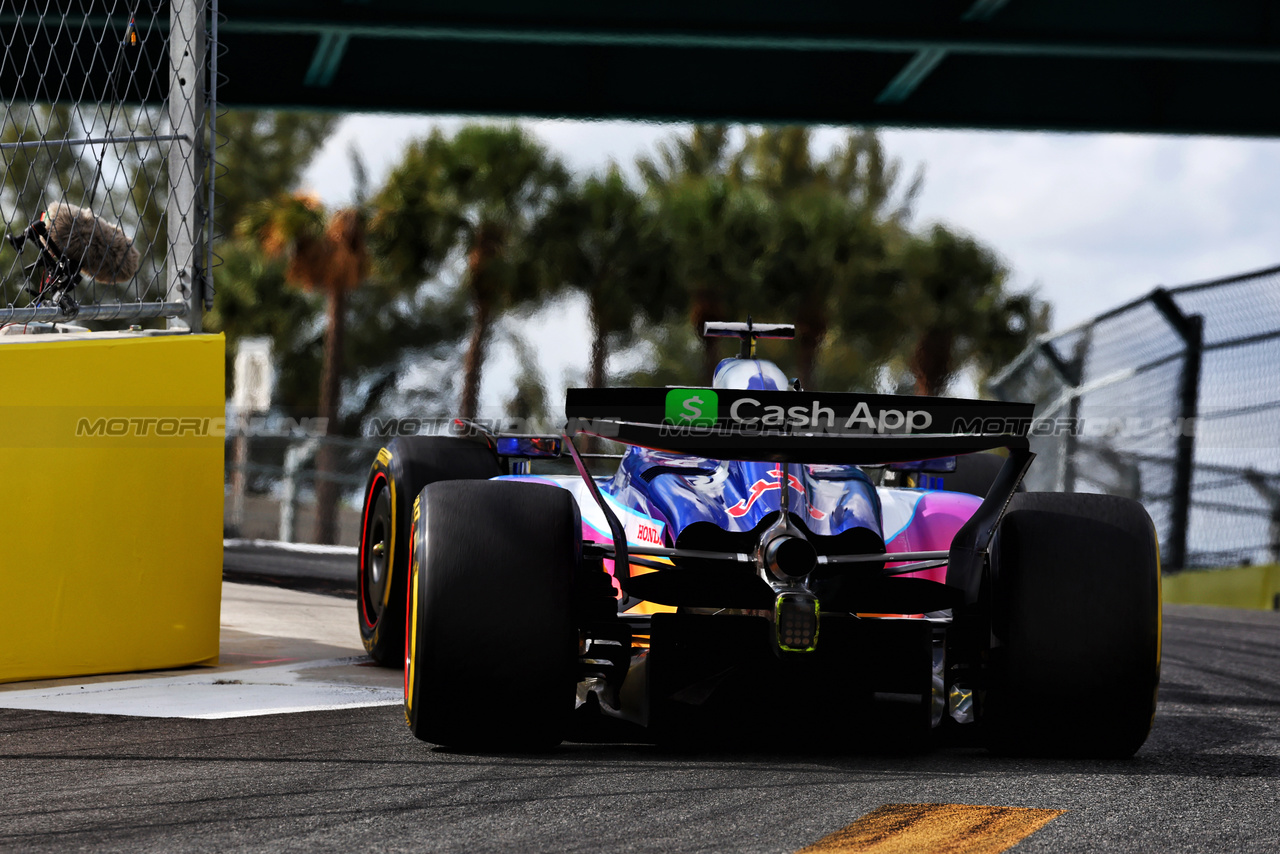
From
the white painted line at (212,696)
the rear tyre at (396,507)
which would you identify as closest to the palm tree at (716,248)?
the rear tyre at (396,507)

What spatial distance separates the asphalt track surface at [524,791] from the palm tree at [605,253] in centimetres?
2194

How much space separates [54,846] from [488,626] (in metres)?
1.29

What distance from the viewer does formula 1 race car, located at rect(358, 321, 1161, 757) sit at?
399 centimetres

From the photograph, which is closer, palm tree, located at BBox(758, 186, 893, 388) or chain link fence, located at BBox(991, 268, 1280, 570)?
chain link fence, located at BBox(991, 268, 1280, 570)

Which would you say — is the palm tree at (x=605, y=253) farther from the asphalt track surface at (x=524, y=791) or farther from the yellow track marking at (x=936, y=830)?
the yellow track marking at (x=936, y=830)

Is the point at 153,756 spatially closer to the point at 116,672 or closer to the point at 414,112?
the point at 116,672

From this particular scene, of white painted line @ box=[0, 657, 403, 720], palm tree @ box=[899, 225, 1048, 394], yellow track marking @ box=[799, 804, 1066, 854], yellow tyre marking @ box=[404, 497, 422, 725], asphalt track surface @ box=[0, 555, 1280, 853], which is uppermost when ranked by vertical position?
palm tree @ box=[899, 225, 1048, 394]

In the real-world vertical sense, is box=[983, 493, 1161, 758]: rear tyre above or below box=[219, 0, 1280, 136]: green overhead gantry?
below

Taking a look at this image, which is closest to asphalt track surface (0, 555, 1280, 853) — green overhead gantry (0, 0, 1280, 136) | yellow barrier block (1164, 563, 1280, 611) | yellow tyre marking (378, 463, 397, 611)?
yellow tyre marking (378, 463, 397, 611)

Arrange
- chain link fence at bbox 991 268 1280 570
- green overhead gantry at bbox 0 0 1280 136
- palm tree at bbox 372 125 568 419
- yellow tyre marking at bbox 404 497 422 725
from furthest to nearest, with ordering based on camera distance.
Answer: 1. palm tree at bbox 372 125 568 419
2. chain link fence at bbox 991 268 1280 570
3. green overhead gantry at bbox 0 0 1280 136
4. yellow tyre marking at bbox 404 497 422 725

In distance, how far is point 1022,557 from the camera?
4207 millimetres

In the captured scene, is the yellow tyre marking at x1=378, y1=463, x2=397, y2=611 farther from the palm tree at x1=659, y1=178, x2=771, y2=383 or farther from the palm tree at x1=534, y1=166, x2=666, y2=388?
the palm tree at x1=659, y1=178, x2=771, y2=383

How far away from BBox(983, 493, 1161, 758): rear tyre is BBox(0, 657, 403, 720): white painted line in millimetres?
2141

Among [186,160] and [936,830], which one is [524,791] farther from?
[186,160]
